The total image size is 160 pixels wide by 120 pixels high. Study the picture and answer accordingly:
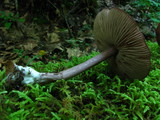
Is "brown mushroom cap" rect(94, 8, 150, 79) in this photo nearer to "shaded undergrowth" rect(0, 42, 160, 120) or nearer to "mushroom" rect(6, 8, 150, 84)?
"mushroom" rect(6, 8, 150, 84)

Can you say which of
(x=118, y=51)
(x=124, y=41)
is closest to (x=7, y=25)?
(x=118, y=51)

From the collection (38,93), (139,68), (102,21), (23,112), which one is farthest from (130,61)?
(23,112)

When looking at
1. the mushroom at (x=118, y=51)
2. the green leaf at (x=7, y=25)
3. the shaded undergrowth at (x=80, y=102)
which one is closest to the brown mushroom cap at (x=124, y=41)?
the mushroom at (x=118, y=51)

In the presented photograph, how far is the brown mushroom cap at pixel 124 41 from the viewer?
1260mm

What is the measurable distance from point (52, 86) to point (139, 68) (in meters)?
0.84

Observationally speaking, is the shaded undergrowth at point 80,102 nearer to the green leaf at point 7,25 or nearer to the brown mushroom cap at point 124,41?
the brown mushroom cap at point 124,41

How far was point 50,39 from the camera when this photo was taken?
3508 millimetres

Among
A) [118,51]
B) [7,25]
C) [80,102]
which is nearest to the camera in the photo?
[80,102]

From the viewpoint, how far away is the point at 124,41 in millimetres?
1400

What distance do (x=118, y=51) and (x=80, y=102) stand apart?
731 mm

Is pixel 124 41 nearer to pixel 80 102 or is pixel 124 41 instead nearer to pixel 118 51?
pixel 118 51

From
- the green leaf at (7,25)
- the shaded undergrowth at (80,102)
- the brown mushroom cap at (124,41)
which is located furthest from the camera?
the green leaf at (7,25)

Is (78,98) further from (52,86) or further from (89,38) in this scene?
(89,38)

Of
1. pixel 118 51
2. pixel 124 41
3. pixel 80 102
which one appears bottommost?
pixel 80 102
